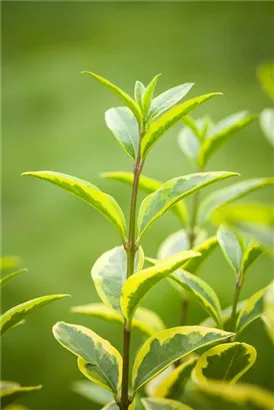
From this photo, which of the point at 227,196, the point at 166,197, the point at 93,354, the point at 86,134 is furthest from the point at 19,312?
the point at 86,134

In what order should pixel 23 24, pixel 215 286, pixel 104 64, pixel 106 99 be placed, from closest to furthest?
1. pixel 215 286
2. pixel 106 99
3. pixel 104 64
4. pixel 23 24

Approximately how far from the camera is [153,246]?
74.5 inches

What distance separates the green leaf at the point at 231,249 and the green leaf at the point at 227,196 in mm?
37

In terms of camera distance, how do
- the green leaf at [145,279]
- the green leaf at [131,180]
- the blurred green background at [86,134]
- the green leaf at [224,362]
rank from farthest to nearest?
the blurred green background at [86,134] → the green leaf at [131,180] → the green leaf at [224,362] → the green leaf at [145,279]

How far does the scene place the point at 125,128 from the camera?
26.8 inches

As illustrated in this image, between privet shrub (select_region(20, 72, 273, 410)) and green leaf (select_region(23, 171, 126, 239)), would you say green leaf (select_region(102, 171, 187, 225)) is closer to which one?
privet shrub (select_region(20, 72, 273, 410))

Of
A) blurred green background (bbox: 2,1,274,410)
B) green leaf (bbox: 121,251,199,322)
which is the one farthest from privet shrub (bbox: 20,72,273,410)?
blurred green background (bbox: 2,1,274,410)

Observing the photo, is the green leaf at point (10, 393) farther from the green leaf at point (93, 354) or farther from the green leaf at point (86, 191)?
the green leaf at point (86, 191)

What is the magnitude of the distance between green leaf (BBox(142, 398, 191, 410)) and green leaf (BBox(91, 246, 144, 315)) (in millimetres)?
106

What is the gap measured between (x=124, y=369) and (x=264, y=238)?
11.3 inches

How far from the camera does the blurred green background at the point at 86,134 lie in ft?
5.30

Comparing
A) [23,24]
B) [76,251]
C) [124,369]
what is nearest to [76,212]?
[76,251]

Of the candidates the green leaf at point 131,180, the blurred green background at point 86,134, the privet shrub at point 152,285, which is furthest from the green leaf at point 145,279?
the blurred green background at point 86,134

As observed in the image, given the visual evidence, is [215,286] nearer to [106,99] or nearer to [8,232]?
[8,232]
